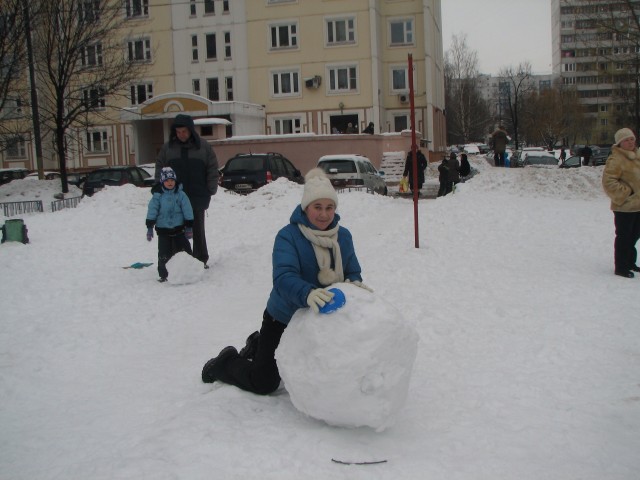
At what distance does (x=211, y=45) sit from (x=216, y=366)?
4313 centimetres

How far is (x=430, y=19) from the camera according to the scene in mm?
45094

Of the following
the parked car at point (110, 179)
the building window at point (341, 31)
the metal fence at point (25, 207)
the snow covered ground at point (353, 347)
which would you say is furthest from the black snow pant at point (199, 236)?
the building window at point (341, 31)

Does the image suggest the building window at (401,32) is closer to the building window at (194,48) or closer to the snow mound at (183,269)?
the building window at (194,48)

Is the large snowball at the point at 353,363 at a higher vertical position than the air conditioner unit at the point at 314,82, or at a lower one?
lower

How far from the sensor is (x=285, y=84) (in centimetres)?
4403

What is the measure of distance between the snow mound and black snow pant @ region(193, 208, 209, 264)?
72cm

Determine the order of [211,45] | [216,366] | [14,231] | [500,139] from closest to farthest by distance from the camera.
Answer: [216,366] < [14,231] < [500,139] < [211,45]

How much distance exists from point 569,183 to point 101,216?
1289 cm

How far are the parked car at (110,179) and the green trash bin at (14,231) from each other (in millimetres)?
9482

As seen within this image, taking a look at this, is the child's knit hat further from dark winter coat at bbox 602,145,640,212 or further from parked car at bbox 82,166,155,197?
parked car at bbox 82,166,155,197

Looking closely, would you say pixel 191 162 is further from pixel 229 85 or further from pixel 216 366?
pixel 229 85

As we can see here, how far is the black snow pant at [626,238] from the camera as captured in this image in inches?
339

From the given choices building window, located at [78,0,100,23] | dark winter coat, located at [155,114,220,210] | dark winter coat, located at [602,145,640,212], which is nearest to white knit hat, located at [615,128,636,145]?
dark winter coat, located at [602,145,640,212]

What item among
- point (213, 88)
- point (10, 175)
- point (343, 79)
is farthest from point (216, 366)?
point (213, 88)
